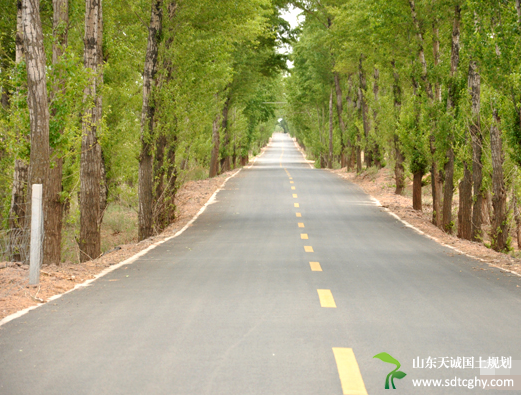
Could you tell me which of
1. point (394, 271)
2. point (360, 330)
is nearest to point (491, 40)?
point (394, 271)

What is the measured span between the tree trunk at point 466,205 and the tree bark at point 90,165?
458 inches

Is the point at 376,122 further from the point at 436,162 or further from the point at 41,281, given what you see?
the point at 41,281

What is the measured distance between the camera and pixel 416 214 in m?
25.9

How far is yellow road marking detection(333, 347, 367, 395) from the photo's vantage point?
4852 mm

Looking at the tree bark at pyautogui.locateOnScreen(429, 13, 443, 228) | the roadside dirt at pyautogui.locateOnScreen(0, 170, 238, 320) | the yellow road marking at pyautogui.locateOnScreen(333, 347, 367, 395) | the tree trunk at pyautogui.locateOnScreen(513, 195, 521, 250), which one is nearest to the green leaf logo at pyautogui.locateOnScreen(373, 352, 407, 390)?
the yellow road marking at pyautogui.locateOnScreen(333, 347, 367, 395)

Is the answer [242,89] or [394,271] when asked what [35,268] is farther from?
[242,89]

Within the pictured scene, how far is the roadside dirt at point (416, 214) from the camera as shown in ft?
46.0

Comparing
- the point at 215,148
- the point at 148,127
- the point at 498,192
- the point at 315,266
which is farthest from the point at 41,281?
the point at 215,148

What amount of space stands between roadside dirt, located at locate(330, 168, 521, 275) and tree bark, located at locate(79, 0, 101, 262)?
951 centimetres

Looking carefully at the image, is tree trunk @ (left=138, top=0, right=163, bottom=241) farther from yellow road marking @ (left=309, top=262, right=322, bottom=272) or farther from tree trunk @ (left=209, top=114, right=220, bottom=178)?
tree trunk @ (left=209, top=114, right=220, bottom=178)

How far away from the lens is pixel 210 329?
263 inches

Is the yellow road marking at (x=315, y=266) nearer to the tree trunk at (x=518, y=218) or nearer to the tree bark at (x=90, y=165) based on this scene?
the tree bark at (x=90, y=165)

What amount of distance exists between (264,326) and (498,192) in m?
12.8

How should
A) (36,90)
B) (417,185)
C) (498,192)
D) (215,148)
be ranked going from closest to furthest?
(36,90) → (498,192) → (417,185) → (215,148)
